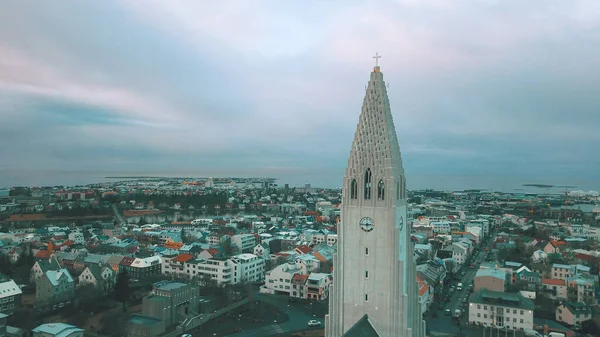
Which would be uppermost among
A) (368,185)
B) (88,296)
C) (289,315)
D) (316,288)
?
(368,185)

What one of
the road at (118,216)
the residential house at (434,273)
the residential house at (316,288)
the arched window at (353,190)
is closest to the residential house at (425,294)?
the residential house at (434,273)

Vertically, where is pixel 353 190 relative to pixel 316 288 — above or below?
above

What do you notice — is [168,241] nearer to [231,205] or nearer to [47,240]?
[47,240]

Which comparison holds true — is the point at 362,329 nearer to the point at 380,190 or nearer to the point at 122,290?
the point at 380,190

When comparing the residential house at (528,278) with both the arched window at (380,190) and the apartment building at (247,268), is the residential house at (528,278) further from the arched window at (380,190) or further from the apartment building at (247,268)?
the arched window at (380,190)

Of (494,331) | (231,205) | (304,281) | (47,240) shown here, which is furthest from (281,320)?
(231,205)

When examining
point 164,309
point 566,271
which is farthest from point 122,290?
point 566,271

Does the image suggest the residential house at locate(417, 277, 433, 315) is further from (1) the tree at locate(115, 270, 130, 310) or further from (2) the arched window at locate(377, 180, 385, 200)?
(1) the tree at locate(115, 270, 130, 310)
